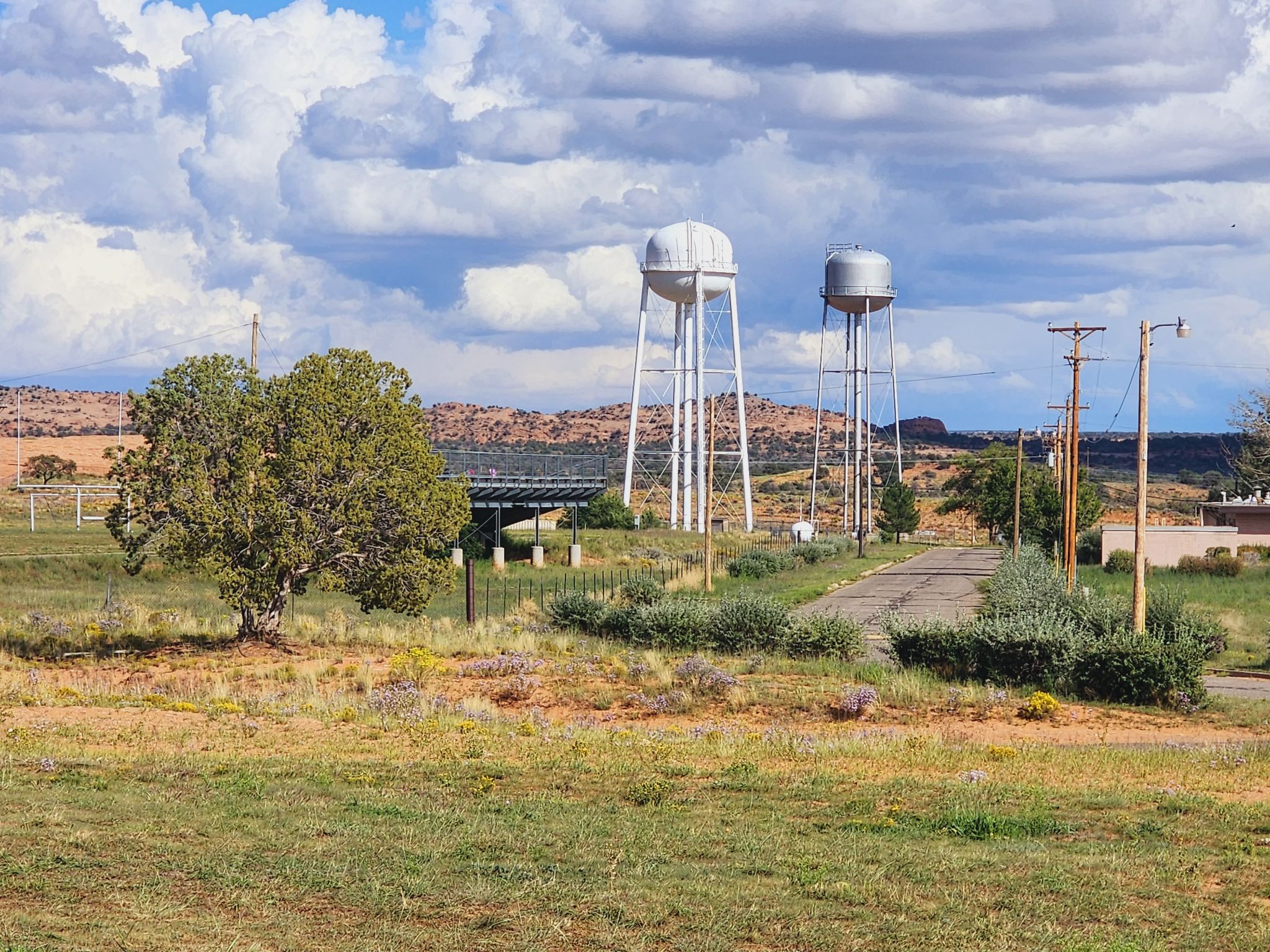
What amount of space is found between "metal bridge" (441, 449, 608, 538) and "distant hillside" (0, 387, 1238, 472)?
69.6 meters

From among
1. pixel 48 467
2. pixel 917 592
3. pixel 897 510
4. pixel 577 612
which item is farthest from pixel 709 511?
pixel 48 467

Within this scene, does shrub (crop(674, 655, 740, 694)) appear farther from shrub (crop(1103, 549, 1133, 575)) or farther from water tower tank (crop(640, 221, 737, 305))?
water tower tank (crop(640, 221, 737, 305))

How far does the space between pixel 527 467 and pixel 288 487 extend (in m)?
37.4

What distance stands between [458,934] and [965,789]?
721 centimetres

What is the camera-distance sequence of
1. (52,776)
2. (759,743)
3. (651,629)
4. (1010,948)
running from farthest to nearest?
(651,629), (759,743), (52,776), (1010,948)

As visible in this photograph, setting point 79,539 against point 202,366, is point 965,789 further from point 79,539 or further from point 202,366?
point 79,539

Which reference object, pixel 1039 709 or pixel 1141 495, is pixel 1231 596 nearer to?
pixel 1141 495

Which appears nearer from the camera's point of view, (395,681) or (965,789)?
(965,789)

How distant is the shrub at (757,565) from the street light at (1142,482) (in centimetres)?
2625

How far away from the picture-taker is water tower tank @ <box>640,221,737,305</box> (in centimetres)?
7094

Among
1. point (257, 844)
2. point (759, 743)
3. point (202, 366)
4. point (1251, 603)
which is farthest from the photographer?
point (1251, 603)

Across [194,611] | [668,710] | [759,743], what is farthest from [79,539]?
[759,743]

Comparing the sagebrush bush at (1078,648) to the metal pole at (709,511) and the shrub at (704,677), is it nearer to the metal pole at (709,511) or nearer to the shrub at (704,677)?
the shrub at (704,677)

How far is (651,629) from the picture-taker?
3139 cm
